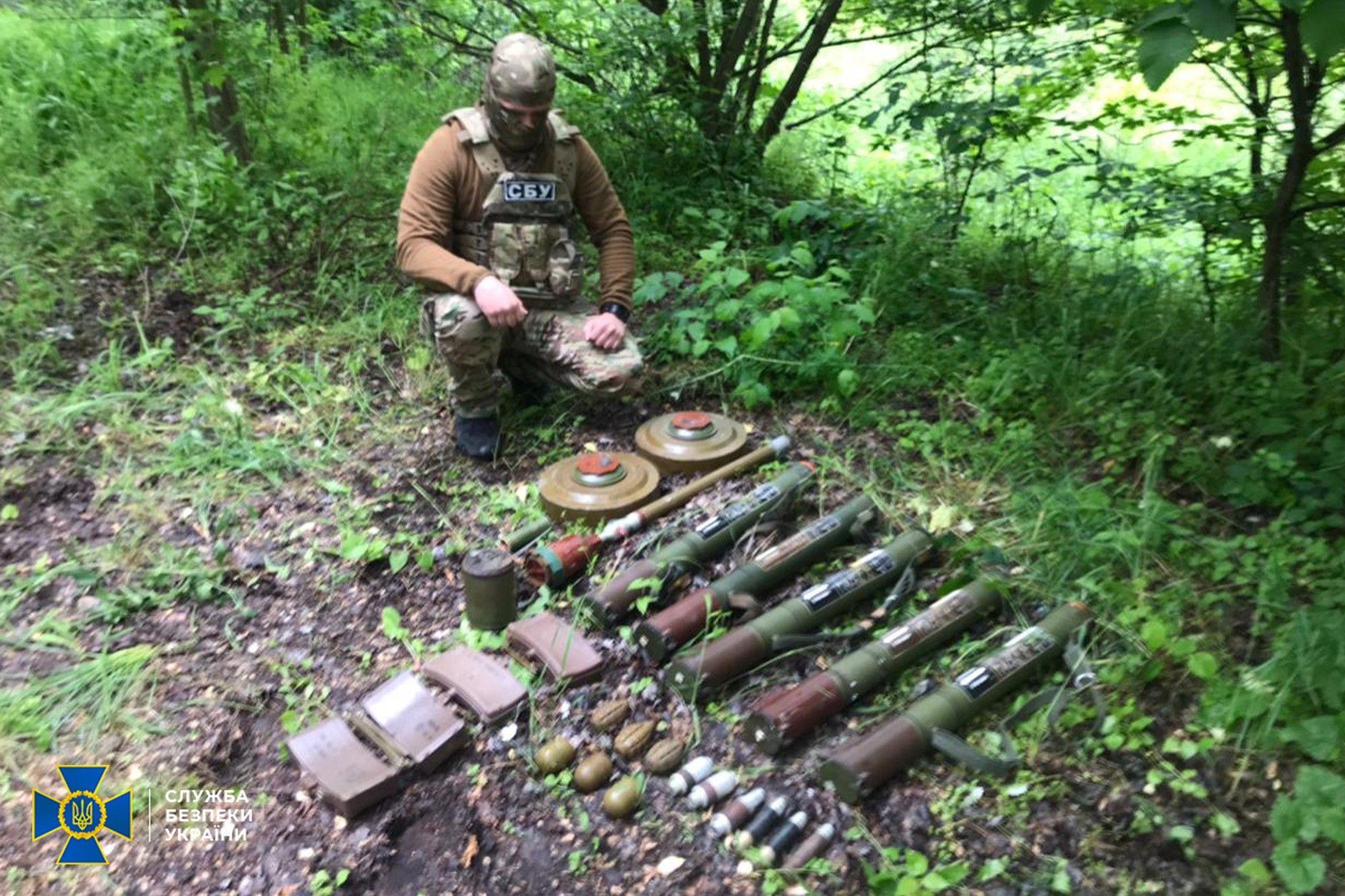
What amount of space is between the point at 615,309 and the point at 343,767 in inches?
88.9

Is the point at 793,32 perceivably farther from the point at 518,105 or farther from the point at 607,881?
the point at 607,881

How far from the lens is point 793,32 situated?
5.73 meters

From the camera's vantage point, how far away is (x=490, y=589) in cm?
288

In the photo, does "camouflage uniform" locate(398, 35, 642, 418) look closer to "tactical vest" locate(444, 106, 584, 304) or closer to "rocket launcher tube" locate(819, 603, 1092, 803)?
"tactical vest" locate(444, 106, 584, 304)

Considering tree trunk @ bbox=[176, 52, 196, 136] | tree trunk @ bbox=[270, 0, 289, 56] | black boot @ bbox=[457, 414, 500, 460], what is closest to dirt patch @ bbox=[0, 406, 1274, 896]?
black boot @ bbox=[457, 414, 500, 460]

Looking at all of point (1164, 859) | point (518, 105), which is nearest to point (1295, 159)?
point (1164, 859)

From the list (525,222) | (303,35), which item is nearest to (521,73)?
(525,222)

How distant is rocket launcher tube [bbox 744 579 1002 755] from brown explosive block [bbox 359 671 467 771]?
2.81 feet

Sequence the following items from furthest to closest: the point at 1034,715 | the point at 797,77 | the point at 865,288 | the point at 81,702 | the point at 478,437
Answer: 1. the point at 797,77
2. the point at 865,288
3. the point at 478,437
4. the point at 81,702
5. the point at 1034,715

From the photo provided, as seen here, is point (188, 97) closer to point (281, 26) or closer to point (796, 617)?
point (281, 26)

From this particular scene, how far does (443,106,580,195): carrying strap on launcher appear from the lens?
3.64m

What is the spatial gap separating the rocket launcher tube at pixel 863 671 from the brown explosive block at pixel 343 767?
3.38ft

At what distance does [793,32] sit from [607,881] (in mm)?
5235

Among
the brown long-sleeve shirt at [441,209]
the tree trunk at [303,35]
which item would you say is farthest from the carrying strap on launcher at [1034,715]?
the tree trunk at [303,35]
